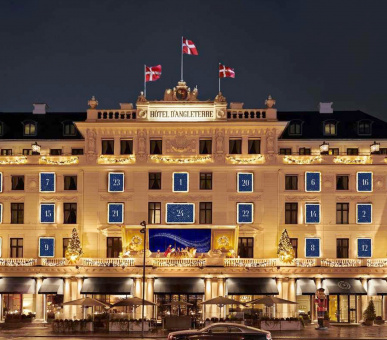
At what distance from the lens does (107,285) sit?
69.0m

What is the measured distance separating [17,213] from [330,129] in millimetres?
32415

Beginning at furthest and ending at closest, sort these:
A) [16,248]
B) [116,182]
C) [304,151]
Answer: [304,151], [16,248], [116,182]

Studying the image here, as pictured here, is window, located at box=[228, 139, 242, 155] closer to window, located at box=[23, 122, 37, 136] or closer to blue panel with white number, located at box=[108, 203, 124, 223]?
blue panel with white number, located at box=[108, 203, 124, 223]

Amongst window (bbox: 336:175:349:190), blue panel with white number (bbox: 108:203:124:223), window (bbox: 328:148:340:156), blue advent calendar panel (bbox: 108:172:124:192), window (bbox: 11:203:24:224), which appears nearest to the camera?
blue panel with white number (bbox: 108:203:124:223)

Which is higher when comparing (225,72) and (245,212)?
(225,72)

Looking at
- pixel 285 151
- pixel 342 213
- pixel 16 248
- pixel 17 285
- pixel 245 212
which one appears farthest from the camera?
pixel 285 151

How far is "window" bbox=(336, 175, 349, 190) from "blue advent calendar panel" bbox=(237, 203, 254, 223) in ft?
28.5

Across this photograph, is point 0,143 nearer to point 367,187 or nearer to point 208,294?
point 208,294

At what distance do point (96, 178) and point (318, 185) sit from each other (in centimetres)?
2145

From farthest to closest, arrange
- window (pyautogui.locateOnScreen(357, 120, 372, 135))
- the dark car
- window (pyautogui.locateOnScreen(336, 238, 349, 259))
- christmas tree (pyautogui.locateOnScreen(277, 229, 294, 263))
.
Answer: window (pyautogui.locateOnScreen(357, 120, 372, 135)) → window (pyautogui.locateOnScreen(336, 238, 349, 259)) → christmas tree (pyautogui.locateOnScreen(277, 229, 294, 263)) → the dark car

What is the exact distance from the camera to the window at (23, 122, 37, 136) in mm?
78250

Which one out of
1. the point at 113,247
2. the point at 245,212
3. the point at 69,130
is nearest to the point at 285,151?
the point at 245,212

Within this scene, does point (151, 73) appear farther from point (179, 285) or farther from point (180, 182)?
point (179, 285)

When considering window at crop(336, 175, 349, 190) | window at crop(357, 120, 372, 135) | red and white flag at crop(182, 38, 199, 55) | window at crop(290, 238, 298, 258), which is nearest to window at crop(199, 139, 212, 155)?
red and white flag at crop(182, 38, 199, 55)
